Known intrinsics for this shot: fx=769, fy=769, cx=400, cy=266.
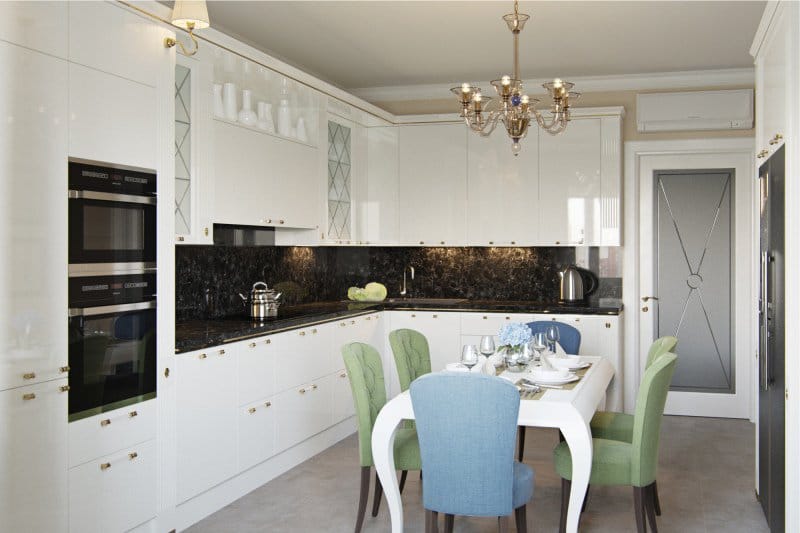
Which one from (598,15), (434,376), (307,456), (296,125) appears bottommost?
(307,456)

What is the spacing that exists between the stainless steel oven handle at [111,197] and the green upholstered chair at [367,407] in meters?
1.10

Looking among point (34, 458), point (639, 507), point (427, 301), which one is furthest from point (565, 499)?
point (427, 301)

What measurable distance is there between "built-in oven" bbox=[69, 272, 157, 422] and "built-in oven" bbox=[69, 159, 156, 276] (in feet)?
0.22

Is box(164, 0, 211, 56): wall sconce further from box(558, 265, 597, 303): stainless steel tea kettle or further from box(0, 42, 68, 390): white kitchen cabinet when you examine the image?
box(558, 265, 597, 303): stainless steel tea kettle

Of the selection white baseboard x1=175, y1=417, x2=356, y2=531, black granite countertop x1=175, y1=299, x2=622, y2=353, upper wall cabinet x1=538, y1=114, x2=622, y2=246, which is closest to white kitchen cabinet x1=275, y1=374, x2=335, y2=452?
white baseboard x1=175, y1=417, x2=356, y2=531

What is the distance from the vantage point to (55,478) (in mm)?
2889

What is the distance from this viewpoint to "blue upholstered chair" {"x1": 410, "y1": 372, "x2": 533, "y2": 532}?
2.85m

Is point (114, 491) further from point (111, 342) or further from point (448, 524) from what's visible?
point (448, 524)

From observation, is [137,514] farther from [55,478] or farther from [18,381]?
[18,381]

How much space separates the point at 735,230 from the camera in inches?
245

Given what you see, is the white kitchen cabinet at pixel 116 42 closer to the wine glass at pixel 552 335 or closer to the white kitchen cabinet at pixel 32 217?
the white kitchen cabinet at pixel 32 217

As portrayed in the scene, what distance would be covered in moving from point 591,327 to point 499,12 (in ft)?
8.12

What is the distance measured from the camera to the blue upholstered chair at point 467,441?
2.85 metres

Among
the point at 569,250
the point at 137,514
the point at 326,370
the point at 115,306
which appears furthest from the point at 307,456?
the point at 569,250
